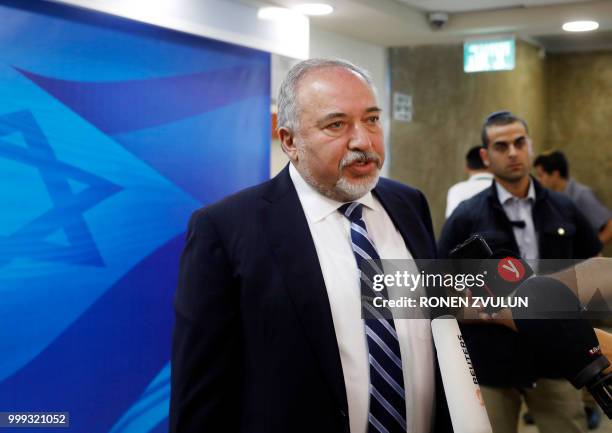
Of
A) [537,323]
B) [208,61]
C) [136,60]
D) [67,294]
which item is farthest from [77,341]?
[537,323]

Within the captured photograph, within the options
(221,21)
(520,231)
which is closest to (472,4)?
(221,21)

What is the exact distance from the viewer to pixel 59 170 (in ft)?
11.2

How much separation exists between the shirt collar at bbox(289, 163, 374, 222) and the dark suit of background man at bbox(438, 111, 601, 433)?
3.39 ft

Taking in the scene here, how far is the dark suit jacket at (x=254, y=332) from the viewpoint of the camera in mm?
1623

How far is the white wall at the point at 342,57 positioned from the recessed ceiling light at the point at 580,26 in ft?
4.99

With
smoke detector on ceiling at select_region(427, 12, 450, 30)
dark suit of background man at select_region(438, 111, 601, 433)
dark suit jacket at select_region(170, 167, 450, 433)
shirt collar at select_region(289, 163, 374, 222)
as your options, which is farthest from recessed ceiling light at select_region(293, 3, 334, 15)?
dark suit jacket at select_region(170, 167, 450, 433)

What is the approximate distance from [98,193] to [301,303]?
2202 millimetres

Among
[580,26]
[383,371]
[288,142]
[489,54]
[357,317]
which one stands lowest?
[383,371]

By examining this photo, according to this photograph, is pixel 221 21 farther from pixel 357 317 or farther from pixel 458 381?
pixel 458 381

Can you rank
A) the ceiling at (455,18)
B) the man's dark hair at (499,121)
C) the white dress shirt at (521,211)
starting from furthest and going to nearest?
the ceiling at (455,18)
the man's dark hair at (499,121)
the white dress shirt at (521,211)

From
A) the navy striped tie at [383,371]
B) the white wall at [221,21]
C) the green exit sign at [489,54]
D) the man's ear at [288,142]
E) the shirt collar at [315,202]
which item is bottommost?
the navy striped tie at [383,371]

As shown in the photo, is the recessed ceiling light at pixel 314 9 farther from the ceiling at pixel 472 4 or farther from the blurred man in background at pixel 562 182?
the blurred man in background at pixel 562 182

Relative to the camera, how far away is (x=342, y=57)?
19.2ft

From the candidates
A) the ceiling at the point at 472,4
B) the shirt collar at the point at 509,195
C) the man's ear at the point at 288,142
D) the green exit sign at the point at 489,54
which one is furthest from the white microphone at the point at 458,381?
the green exit sign at the point at 489,54
